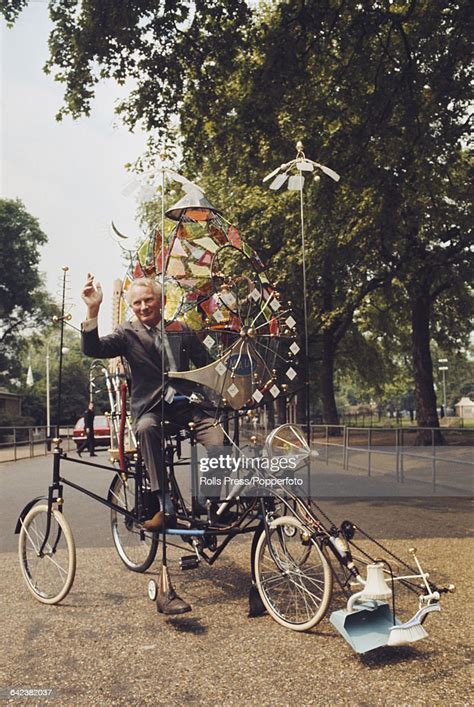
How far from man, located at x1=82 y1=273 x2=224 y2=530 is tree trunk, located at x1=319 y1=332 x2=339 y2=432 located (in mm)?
24812

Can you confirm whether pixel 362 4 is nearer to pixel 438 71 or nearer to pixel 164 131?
pixel 438 71

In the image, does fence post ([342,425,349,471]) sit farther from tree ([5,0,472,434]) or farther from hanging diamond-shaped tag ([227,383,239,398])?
hanging diamond-shaped tag ([227,383,239,398])

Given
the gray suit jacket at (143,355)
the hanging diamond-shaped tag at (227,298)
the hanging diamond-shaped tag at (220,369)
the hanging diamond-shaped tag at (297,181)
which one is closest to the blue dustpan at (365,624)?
the hanging diamond-shaped tag at (220,369)

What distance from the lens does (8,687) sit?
4145mm

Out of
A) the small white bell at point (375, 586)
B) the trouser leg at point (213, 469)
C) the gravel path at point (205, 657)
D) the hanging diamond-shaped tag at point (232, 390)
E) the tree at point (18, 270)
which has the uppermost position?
the tree at point (18, 270)

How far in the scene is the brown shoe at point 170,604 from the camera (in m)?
5.25

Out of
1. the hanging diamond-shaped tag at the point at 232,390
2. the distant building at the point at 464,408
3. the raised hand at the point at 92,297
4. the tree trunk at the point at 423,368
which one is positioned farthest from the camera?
the distant building at the point at 464,408

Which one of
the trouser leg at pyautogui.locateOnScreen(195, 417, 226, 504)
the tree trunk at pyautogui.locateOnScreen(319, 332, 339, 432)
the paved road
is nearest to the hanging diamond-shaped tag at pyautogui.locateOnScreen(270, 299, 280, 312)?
the trouser leg at pyautogui.locateOnScreen(195, 417, 226, 504)

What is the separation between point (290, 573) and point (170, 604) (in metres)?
0.84

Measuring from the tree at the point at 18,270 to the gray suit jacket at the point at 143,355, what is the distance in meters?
40.2

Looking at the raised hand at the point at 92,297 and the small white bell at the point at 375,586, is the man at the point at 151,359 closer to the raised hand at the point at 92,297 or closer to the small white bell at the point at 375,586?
the raised hand at the point at 92,297

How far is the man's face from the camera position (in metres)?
6.40

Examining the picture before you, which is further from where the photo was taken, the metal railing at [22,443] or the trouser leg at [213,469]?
the metal railing at [22,443]

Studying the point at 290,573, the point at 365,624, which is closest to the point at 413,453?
the point at 290,573
